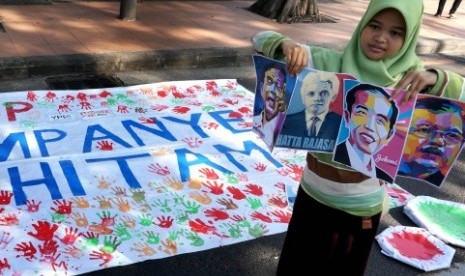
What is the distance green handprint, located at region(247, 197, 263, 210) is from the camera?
9.68 ft

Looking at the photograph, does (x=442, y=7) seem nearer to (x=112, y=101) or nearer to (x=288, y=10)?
(x=288, y=10)

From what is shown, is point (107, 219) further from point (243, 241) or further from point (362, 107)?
point (362, 107)

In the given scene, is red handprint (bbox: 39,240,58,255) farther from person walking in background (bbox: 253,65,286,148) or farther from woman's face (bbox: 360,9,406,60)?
woman's face (bbox: 360,9,406,60)

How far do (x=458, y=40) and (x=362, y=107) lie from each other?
7.03 m

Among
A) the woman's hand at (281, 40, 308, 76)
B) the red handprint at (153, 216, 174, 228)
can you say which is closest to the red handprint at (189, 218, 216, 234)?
the red handprint at (153, 216, 174, 228)

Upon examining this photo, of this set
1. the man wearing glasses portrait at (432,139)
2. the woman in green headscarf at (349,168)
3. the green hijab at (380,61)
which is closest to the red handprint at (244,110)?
the woman in green headscarf at (349,168)

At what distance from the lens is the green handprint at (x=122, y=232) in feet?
8.25

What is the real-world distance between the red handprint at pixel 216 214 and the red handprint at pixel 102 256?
0.64m

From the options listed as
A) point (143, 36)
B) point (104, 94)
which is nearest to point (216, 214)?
point (104, 94)

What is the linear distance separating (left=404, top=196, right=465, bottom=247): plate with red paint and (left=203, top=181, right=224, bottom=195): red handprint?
1185 mm

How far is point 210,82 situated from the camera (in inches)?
184

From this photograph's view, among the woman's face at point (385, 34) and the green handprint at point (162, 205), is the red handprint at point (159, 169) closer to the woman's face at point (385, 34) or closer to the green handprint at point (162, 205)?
the green handprint at point (162, 205)

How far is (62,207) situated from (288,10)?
5494 mm

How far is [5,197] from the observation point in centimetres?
268
